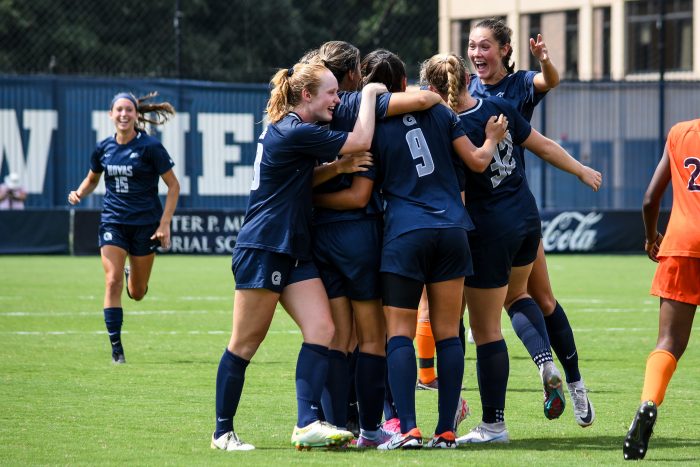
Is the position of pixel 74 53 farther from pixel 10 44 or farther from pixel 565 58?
pixel 565 58

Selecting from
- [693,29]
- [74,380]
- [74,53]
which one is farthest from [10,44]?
[74,380]

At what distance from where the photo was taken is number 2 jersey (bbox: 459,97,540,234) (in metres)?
6.67

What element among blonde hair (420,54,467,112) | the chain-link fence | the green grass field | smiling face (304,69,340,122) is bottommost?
the green grass field

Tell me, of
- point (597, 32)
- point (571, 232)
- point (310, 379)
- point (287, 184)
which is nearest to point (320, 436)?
point (310, 379)

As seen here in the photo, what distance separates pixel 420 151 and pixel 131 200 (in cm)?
472

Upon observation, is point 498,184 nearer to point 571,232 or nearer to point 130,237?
point 130,237

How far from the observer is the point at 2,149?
2378 cm

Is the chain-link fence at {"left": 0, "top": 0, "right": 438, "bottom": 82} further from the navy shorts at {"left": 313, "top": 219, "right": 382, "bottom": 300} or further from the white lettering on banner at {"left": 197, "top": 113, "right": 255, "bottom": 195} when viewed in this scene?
the navy shorts at {"left": 313, "top": 219, "right": 382, "bottom": 300}

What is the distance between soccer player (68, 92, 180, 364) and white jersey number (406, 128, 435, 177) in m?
4.31

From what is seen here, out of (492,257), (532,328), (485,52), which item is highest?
(485,52)

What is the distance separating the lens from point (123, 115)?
10320mm

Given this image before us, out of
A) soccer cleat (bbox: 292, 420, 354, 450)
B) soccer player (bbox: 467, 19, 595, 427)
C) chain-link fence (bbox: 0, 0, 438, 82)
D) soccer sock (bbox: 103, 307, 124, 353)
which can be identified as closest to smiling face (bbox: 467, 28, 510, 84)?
soccer player (bbox: 467, 19, 595, 427)

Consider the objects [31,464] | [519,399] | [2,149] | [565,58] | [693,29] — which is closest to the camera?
[31,464]

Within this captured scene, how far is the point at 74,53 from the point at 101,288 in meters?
15.6
